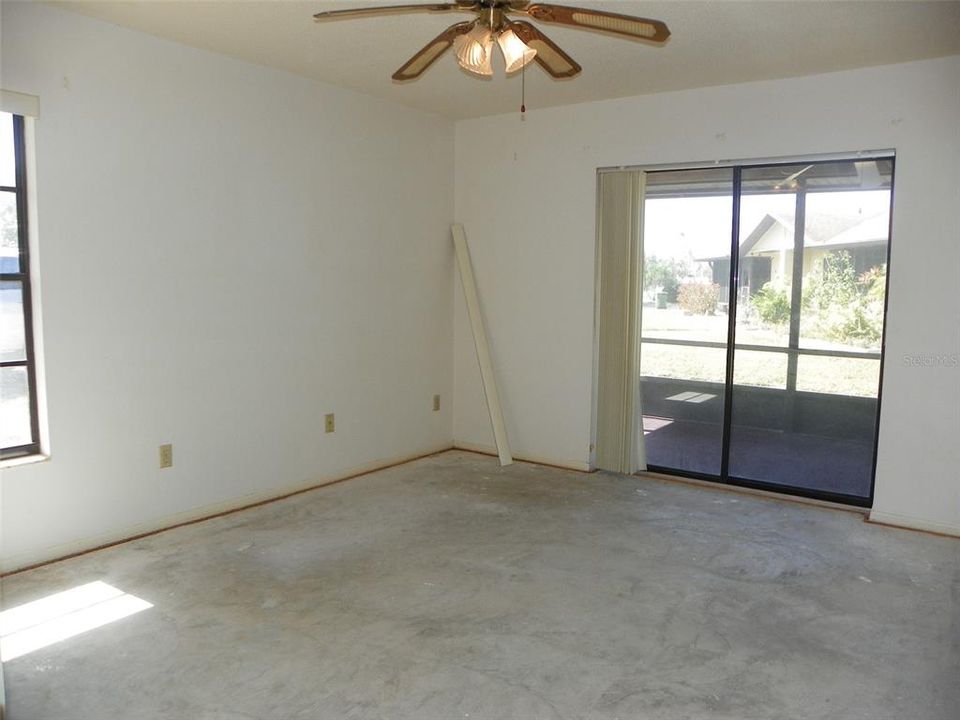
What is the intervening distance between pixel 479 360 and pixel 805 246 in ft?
7.61

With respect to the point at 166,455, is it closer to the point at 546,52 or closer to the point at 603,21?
the point at 546,52

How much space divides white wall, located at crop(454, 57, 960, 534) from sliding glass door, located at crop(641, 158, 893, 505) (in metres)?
0.21

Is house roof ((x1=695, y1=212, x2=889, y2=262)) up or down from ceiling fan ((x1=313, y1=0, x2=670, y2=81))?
A: down

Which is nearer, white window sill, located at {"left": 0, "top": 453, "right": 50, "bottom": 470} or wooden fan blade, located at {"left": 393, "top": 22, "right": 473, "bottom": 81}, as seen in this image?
wooden fan blade, located at {"left": 393, "top": 22, "right": 473, "bottom": 81}

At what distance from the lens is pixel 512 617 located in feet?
→ 9.93

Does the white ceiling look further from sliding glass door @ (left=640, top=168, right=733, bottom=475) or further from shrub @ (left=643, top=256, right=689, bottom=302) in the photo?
shrub @ (left=643, top=256, right=689, bottom=302)

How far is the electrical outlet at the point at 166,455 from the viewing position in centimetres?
391

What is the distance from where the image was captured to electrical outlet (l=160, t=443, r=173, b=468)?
12.8 ft

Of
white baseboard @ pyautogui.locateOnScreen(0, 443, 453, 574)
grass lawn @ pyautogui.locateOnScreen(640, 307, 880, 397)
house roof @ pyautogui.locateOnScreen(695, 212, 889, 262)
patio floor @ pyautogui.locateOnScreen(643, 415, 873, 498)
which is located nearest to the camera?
white baseboard @ pyautogui.locateOnScreen(0, 443, 453, 574)

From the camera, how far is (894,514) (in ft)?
13.6

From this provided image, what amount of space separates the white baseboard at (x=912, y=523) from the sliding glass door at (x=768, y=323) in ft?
0.69
